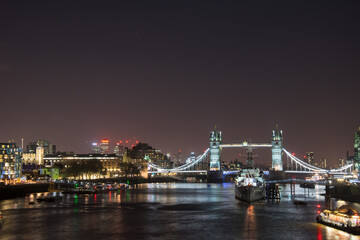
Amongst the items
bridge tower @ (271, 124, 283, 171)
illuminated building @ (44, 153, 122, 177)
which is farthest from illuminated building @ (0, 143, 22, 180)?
bridge tower @ (271, 124, 283, 171)

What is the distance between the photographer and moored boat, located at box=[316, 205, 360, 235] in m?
36.0

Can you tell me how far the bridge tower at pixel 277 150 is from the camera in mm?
183863

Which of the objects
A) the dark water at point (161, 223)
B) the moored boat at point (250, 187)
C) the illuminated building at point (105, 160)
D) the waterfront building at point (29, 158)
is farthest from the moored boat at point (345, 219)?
the waterfront building at point (29, 158)

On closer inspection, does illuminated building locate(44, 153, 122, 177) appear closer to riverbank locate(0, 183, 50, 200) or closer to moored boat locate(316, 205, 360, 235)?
riverbank locate(0, 183, 50, 200)

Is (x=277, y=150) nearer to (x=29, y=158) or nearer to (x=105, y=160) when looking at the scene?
(x=105, y=160)

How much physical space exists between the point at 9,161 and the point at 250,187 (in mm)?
60198

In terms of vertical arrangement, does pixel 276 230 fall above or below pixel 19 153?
below

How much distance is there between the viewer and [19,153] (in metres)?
110

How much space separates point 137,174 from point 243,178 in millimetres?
110010

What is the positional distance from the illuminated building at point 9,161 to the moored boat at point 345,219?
259 feet

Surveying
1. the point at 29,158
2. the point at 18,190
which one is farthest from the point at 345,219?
the point at 29,158

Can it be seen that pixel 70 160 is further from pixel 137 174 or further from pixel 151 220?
pixel 151 220

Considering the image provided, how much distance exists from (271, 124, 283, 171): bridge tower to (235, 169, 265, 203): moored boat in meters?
100

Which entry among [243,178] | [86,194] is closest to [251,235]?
[243,178]
